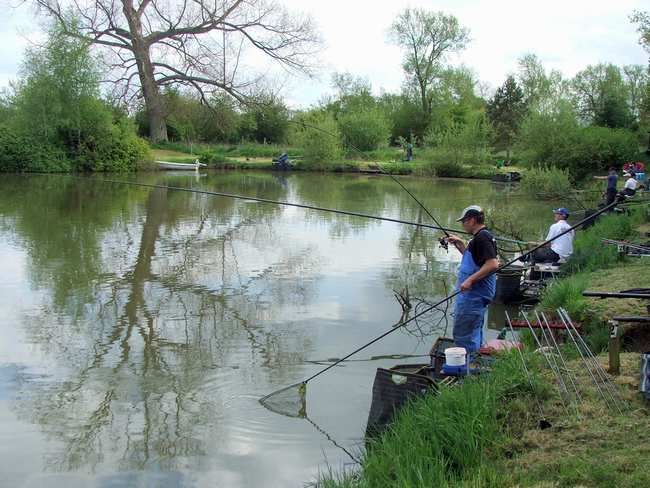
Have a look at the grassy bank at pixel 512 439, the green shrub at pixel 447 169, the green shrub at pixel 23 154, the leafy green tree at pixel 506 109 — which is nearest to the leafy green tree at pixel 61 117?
the green shrub at pixel 23 154

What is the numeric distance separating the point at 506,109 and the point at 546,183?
3091 centimetres

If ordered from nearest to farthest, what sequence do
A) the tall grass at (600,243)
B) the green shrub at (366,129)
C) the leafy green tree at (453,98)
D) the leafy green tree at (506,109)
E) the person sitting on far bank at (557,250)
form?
the tall grass at (600,243) < the person sitting on far bank at (557,250) < the green shrub at (366,129) < the leafy green tree at (506,109) < the leafy green tree at (453,98)

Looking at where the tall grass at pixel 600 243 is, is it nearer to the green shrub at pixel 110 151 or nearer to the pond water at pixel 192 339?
the pond water at pixel 192 339

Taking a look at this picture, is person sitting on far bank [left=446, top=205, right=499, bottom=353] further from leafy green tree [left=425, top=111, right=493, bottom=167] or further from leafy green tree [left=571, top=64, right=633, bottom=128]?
leafy green tree [left=571, top=64, right=633, bottom=128]

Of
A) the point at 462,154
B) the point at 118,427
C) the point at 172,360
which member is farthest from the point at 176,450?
the point at 462,154

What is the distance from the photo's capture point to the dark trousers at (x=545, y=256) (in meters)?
11.0

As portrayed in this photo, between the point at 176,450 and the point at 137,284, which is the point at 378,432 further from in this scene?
the point at 137,284

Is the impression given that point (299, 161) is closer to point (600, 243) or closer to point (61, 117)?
point (61, 117)

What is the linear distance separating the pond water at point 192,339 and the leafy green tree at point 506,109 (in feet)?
125

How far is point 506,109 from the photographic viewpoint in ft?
182

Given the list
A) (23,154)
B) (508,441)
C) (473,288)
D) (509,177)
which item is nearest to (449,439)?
(508,441)

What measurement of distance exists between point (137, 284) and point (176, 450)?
19.7ft

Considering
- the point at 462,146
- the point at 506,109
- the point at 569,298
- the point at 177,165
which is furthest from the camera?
the point at 506,109

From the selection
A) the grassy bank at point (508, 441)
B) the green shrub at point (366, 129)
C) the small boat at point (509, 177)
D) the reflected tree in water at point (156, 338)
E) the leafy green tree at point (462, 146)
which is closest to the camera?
the grassy bank at point (508, 441)
